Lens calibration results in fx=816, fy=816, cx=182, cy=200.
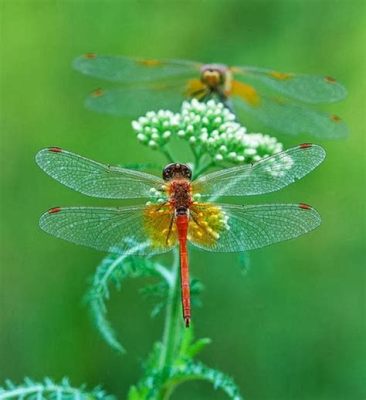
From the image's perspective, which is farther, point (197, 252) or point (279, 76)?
point (197, 252)

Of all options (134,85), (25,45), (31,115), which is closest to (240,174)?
(134,85)

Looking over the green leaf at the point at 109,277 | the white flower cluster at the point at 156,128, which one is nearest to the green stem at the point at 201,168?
the white flower cluster at the point at 156,128

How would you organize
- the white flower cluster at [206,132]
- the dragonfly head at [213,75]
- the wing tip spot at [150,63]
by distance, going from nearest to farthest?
the white flower cluster at [206,132]
the dragonfly head at [213,75]
the wing tip spot at [150,63]

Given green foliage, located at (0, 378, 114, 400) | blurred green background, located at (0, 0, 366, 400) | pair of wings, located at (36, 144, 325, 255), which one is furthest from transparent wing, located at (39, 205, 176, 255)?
blurred green background, located at (0, 0, 366, 400)

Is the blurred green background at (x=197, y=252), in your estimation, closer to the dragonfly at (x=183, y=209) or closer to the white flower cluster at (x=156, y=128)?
the white flower cluster at (x=156, y=128)

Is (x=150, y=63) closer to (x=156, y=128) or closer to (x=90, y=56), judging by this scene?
(x=90, y=56)

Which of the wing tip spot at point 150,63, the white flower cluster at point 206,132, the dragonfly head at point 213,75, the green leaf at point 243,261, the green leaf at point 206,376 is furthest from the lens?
the wing tip spot at point 150,63

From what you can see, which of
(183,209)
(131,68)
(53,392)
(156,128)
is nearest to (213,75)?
(131,68)

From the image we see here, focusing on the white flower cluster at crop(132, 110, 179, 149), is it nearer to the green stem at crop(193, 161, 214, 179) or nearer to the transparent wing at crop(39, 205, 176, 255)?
the green stem at crop(193, 161, 214, 179)

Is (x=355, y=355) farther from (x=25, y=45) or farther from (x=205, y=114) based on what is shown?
(x=25, y=45)
